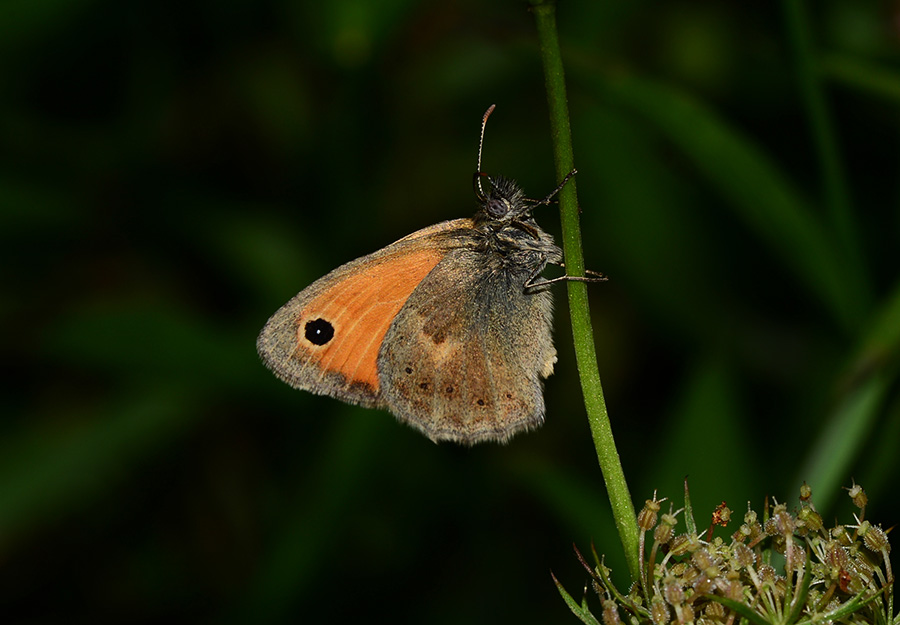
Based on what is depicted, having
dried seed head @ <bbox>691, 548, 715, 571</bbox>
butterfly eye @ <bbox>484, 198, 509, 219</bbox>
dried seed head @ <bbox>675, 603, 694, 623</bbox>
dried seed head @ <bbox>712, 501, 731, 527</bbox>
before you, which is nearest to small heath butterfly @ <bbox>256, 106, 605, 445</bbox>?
butterfly eye @ <bbox>484, 198, 509, 219</bbox>

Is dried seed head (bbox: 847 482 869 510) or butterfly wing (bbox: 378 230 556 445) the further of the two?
butterfly wing (bbox: 378 230 556 445)

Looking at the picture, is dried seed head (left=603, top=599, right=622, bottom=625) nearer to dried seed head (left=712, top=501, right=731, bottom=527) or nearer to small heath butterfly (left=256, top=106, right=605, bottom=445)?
dried seed head (left=712, top=501, right=731, bottom=527)

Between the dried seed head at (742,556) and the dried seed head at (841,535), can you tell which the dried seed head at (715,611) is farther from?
the dried seed head at (841,535)

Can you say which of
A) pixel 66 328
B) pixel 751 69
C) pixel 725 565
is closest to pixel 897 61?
pixel 751 69

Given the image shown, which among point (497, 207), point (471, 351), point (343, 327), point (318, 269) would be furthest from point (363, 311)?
point (318, 269)

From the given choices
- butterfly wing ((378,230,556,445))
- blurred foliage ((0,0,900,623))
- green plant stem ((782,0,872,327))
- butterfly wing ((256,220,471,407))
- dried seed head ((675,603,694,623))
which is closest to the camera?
dried seed head ((675,603,694,623))

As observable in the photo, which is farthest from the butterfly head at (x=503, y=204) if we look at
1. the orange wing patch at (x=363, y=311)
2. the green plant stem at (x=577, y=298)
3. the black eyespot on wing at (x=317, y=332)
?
the green plant stem at (x=577, y=298)

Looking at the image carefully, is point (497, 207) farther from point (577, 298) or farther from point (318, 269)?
point (318, 269)

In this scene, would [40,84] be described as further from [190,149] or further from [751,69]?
[751,69]
